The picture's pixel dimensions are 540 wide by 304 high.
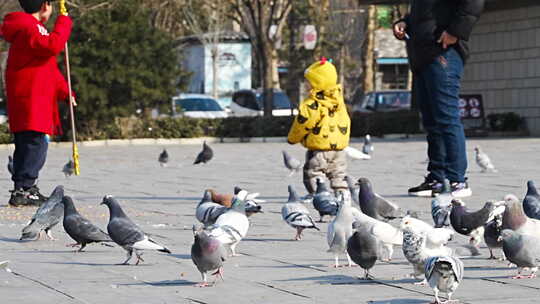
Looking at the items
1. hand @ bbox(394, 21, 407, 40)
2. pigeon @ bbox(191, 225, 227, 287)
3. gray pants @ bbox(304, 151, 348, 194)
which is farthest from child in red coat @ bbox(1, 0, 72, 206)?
pigeon @ bbox(191, 225, 227, 287)

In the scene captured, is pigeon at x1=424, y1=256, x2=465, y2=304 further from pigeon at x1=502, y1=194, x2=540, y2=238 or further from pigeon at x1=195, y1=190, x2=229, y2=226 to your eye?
pigeon at x1=195, y1=190, x2=229, y2=226

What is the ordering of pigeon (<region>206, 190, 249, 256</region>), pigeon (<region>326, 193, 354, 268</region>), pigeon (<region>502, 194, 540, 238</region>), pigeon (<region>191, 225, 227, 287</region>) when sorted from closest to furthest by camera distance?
pigeon (<region>191, 225, 227, 287</region>)
pigeon (<region>502, 194, 540, 238</region>)
pigeon (<region>326, 193, 354, 268</region>)
pigeon (<region>206, 190, 249, 256</region>)

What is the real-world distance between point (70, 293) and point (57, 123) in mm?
5203

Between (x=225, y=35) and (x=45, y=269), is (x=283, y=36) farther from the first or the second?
(x=45, y=269)

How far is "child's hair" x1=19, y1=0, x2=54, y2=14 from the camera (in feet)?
33.9

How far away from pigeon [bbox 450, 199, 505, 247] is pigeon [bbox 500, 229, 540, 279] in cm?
85

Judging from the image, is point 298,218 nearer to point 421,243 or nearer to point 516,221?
point 516,221

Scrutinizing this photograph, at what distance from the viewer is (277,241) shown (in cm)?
→ 789

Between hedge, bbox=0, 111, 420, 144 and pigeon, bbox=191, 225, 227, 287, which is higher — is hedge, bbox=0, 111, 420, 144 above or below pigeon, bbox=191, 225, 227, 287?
below

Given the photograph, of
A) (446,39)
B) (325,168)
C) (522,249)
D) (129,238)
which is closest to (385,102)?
(325,168)

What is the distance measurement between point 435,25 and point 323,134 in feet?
4.78

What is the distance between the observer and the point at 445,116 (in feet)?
35.3

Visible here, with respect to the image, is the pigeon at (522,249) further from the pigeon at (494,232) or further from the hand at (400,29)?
the hand at (400,29)

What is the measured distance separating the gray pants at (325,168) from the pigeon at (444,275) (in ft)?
18.4
